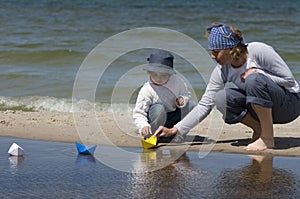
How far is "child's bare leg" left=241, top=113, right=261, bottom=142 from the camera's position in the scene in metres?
5.50

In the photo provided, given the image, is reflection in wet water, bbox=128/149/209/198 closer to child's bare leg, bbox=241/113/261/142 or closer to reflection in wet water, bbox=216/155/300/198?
reflection in wet water, bbox=216/155/300/198

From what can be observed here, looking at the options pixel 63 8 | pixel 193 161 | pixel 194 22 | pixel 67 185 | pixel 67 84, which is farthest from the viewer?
pixel 63 8

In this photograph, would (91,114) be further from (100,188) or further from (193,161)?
(100,188)

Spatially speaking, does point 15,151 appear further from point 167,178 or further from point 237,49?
point 237,49

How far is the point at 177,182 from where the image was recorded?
14.4 feet

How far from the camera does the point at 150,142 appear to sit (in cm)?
550

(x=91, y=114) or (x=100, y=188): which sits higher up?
(x=91, y=114)

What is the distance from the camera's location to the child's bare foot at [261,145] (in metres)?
5.33

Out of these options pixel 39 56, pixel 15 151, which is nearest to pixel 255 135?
pixel 15 151

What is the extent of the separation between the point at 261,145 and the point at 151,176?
116 centimetres

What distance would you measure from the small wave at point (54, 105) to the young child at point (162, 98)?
6.40 feet

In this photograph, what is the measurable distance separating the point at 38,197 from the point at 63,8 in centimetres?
2200

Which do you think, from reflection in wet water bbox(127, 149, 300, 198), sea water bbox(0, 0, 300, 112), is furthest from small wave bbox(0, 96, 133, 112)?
reflection in wet water bbox(127, 149, 300, 198)

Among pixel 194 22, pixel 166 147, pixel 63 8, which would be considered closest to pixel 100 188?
pixel 166 147
